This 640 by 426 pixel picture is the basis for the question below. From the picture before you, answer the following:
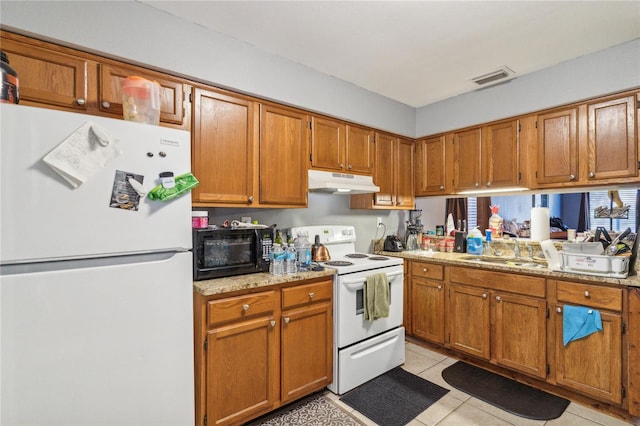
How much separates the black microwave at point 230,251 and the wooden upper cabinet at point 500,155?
2.25 m


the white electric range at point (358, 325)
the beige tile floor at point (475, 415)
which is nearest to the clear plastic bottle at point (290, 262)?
the white electric range at point (358, 325)

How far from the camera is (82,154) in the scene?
52.1 inches

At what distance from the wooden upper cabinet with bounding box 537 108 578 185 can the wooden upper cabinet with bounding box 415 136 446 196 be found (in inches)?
36.4

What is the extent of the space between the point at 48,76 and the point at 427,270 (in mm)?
3144

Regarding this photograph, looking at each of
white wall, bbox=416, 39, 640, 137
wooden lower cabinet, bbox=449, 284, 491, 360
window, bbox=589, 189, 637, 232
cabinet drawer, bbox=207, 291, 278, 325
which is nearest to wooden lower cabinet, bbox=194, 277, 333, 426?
cabinet drawer, bbox=207, 291, 278, 325

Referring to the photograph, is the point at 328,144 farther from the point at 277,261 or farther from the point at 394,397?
the point at 394,397

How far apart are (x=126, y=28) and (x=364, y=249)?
2779 mm

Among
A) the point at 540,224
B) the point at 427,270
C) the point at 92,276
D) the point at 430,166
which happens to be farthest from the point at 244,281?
the point at 540,224

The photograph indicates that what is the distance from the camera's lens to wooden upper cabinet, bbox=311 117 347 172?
273 cm

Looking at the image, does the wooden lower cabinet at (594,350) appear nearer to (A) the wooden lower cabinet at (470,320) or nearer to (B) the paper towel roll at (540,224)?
(A) the wooden lower cabinet at (470,320)

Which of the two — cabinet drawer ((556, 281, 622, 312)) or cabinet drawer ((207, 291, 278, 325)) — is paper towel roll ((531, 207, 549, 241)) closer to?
cabinet drawer ((556, 281, 622, 312))

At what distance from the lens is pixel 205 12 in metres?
1.92

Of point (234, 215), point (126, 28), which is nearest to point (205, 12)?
point (126, 28)

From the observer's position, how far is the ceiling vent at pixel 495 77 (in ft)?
8.84
